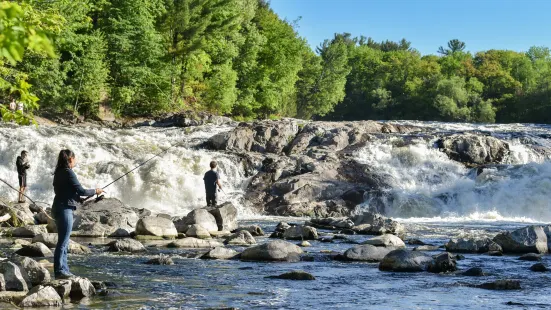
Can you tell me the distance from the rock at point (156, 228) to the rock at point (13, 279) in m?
8.90

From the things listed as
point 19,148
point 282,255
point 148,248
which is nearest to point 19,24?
point 282,255

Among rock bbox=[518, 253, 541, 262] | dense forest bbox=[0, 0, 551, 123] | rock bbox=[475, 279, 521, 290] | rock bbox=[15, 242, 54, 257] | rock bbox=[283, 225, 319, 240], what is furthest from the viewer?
dense forest bbox=[0, 0, 551, 123]

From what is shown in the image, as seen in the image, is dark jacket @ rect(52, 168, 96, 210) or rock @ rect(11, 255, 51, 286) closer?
dark jacket @ rect(52, 168, 96, 210)

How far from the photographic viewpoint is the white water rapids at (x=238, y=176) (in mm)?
30422

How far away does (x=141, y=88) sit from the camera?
5103 centimetres

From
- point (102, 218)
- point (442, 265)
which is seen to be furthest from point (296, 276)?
point (102, 218)

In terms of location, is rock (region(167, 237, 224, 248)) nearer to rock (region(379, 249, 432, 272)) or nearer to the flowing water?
the flowing water

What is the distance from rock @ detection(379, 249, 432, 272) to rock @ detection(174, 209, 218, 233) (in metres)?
7.58

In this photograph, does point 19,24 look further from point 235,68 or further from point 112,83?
point 235,68

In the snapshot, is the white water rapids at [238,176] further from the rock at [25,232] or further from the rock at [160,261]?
the rock at [160,261]

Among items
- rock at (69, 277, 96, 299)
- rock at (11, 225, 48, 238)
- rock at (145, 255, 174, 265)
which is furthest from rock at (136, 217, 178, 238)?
rock at (69, 277, 96, 299)

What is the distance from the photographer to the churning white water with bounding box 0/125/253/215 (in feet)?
99.1

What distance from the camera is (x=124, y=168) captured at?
3111cm

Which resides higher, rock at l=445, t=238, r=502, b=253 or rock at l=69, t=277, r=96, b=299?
rock at l=445, t=238, r=502, b=253
